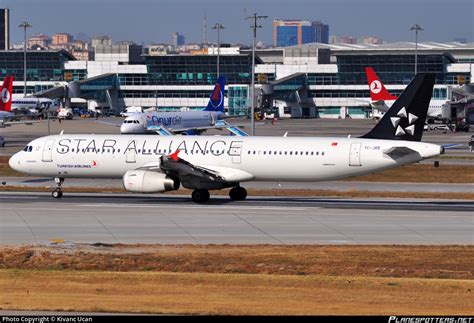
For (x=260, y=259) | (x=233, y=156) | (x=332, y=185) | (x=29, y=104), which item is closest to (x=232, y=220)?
(x=233, y=156)

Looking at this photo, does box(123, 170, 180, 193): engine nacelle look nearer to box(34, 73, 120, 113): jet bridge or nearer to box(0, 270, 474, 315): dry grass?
box(0, 270, 474, 315): dry grass

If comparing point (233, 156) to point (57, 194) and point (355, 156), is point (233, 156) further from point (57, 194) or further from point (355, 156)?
point (57, 194)

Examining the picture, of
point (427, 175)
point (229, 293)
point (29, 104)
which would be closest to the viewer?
point (229, 293)

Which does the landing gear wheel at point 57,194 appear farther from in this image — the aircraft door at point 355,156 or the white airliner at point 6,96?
the white airliner at point 6,96

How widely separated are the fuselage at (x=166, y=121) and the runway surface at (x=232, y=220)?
2259 inches

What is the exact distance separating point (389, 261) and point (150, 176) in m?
20.0

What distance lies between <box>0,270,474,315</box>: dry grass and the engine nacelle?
2053cm

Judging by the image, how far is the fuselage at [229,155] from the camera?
51.4 meters

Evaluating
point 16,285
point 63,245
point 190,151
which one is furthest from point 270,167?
point 16,285

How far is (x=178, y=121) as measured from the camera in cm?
11712

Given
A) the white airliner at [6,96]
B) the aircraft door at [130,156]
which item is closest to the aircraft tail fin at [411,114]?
the aircraft door at [130,156]

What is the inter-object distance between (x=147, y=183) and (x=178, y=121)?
66.1 metres

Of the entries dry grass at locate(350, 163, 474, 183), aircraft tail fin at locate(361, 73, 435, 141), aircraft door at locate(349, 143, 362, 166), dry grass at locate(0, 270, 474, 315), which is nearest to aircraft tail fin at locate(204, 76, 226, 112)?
dry grass at locate(350, 163, 474, 183)

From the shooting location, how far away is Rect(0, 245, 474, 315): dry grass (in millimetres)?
25891
